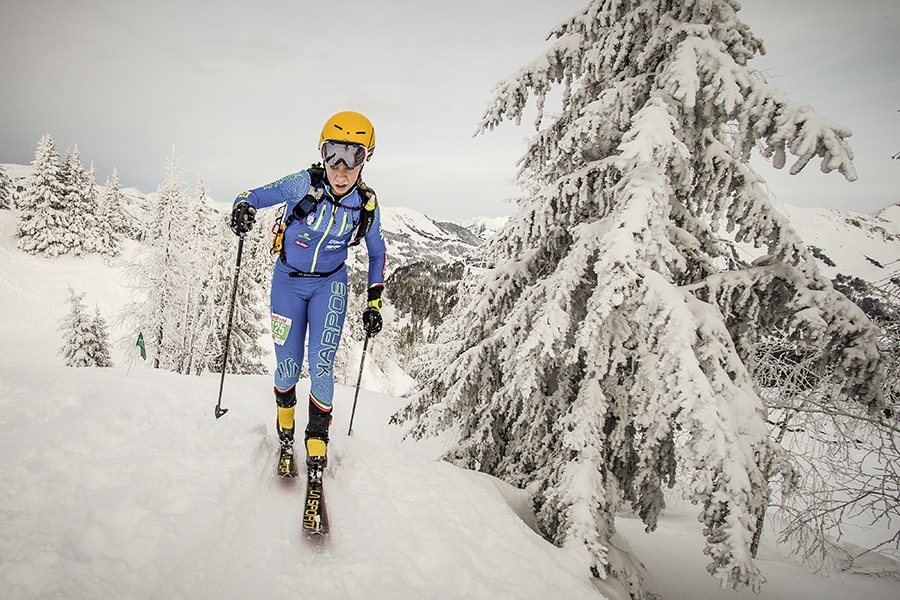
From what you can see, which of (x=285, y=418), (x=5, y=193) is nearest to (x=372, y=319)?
(x=285, y=418)

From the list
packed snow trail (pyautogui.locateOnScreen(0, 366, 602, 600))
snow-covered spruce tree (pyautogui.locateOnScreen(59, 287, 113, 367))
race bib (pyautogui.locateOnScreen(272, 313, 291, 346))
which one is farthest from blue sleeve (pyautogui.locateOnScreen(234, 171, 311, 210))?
snow-covered spruce tree (pyautogui.locateOnScreen(59, 287, 113, 367))

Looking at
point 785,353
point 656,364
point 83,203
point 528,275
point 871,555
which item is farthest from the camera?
point 83,203

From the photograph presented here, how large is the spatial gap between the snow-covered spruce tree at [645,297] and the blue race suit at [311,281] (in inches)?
82.9

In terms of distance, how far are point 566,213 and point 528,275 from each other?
109 centimetres

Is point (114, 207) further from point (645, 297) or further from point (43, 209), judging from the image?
point (645, 297)

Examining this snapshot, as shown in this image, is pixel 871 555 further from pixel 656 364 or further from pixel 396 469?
pixel 396 469

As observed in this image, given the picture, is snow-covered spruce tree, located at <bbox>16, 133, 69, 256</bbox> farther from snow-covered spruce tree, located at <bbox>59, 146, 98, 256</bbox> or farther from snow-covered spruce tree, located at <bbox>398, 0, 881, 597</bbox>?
snow-covered spruce tree, located at <bbox>398, 0, 881, 597</bbox>

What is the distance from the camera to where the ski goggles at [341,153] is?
12.5 ft

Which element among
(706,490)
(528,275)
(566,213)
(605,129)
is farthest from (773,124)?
(706,490)

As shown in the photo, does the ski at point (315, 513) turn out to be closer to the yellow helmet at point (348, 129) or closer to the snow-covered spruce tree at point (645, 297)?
the snow-covered spruce tree at point (645, 297)

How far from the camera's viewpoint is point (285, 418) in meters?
4.18

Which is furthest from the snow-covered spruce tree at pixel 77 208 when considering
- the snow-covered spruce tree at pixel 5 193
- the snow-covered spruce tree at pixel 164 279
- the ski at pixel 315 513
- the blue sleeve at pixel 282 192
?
the ski at pixel 315 513

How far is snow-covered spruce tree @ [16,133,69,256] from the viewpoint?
33.3 metres

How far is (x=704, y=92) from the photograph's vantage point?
4.23m
